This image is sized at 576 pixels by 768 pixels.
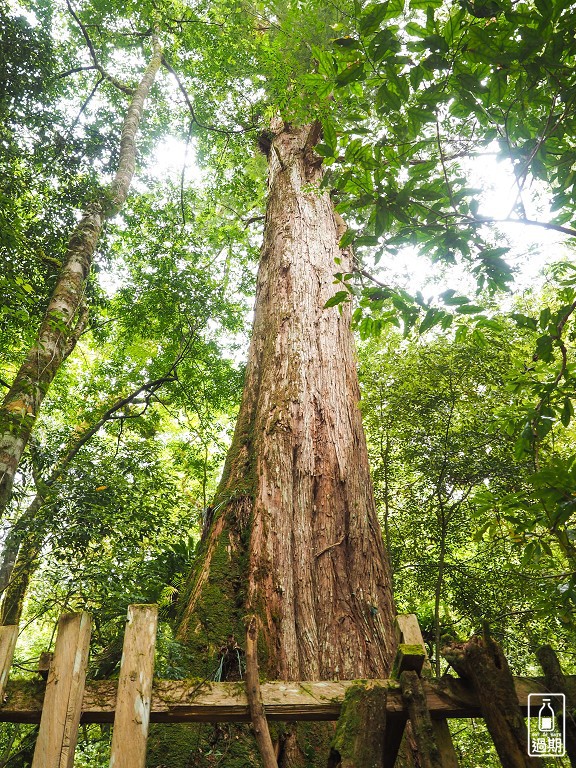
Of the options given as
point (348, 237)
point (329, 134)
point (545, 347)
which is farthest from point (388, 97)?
point (545, 347)

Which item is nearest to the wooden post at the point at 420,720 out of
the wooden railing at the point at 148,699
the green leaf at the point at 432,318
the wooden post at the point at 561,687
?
the wooden railing at the point at 148,699

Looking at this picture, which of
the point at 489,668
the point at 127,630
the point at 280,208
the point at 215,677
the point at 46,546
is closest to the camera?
the point at 489,668

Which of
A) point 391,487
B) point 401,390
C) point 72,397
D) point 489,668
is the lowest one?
point 489,668

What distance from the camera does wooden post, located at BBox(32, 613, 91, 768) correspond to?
1.55 metres

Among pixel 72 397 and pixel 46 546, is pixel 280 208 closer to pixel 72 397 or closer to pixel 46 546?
pixel 46 546

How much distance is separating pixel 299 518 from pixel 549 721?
6.05 feet

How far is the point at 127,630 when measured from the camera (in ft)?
5.51

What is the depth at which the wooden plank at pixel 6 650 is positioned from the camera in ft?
5.41

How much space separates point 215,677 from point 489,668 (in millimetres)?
1493

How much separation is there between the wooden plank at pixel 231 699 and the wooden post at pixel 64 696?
0.06 m

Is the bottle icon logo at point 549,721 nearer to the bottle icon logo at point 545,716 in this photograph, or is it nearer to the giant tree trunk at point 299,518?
the bottle icon logo at point 545,716

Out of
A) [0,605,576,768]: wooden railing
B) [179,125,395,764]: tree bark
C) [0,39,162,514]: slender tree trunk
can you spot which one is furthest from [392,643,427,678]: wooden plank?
[0,39,162,514]: slender tree trunk

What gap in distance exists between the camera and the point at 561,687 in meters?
1.59

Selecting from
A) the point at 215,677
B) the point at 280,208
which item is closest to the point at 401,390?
the point at 280,208
